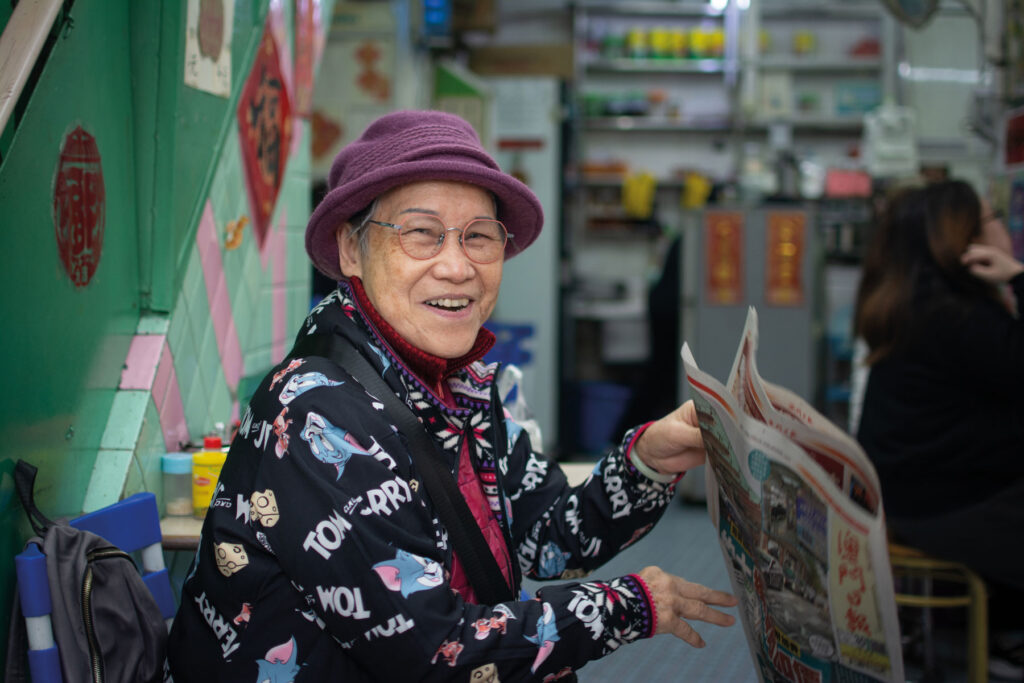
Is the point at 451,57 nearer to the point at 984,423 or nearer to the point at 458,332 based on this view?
the point at 984,423

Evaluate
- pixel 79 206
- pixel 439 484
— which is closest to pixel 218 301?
pixel 79 206

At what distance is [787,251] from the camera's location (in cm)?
504

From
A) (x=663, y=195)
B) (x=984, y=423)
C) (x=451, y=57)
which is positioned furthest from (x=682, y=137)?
(x=984, y=423)

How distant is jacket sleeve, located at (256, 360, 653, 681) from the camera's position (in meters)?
1.08

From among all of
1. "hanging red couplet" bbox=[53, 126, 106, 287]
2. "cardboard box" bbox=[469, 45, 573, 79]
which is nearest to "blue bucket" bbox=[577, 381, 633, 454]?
"cardboard box" bbox=[469, 45, 573, 79]

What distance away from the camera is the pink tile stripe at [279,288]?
9.50ft

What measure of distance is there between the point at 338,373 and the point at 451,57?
534 centimetres

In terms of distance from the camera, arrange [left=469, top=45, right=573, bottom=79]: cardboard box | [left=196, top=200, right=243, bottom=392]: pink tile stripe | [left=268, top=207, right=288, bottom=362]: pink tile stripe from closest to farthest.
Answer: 1. [left=196, top=200, right=243, bottom=392]: pink tile stripe
2. [left=268, top=207, right=288, bottom=362]: pink tile stripe
3. [left=469, top=45, right=573, bottom=79]: cardboard box

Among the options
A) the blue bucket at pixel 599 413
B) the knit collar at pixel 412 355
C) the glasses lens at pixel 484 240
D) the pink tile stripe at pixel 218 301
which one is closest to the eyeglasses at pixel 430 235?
the glasses lens at pixel 484 240

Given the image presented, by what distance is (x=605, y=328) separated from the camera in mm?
7871

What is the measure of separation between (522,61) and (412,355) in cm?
567

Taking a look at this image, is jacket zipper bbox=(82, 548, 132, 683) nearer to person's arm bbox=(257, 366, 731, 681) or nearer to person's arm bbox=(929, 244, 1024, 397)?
person's arm bbox=(257, 366, 731, 681)

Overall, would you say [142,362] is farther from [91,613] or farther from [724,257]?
[724,257]

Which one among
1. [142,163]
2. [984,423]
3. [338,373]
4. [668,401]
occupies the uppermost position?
[142,163]
